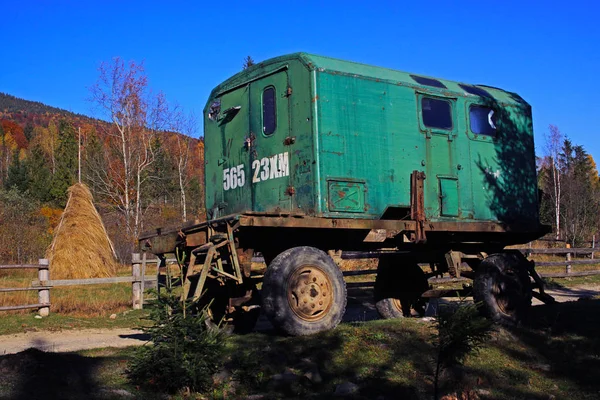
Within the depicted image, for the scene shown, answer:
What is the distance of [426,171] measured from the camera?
9383 millimetres

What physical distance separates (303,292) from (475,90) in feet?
16.9

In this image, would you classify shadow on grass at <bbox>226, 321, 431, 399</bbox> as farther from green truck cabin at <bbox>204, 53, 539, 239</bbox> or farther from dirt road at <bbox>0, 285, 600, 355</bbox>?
dirt road at <bbox>0, 285, 600, 355</bbox>

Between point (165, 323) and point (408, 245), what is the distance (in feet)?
16.8

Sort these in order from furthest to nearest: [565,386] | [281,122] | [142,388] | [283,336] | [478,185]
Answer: [478,185] < [281,122] < [283,336] < [565,386] < [142,388]

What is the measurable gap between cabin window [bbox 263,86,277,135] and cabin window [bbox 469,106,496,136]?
136 inches

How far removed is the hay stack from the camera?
849 inches

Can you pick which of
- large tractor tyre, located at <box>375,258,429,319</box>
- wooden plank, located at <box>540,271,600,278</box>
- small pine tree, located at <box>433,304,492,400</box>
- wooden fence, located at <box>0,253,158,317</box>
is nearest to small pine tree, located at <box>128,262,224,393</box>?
small pine tree, located at <box>433,304,492,400</box>

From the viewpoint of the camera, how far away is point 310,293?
754 cm

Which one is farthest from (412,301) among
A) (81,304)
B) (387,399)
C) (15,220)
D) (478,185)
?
(15,220)

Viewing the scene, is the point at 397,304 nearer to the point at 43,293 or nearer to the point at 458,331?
the point at 458,331

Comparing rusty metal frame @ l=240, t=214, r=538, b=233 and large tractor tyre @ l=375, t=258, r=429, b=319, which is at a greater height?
rusty metal frame @ l=240, t=214, r=538, b=233

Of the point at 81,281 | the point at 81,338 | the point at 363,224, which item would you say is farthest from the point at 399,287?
the point at 81,281

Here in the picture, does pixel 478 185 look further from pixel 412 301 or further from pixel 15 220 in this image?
pixel 15 220

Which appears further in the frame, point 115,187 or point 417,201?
point 115,187
